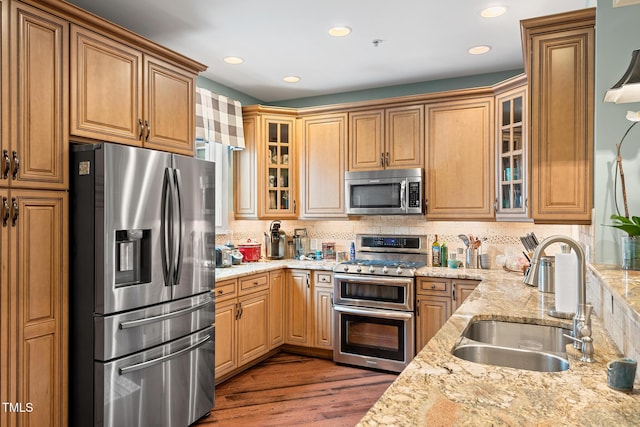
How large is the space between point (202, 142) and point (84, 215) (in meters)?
2.00

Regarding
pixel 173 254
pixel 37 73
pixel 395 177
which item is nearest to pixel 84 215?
pixel 173 254

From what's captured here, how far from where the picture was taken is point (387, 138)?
411cm

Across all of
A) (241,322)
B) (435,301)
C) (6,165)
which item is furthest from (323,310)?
(6,165)

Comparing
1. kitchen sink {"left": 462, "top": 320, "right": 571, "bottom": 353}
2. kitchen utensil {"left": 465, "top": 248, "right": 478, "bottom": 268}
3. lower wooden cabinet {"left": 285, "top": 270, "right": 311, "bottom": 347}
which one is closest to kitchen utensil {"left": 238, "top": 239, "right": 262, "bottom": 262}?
lower wooden cabinet {"left": 285, "top": 270, "right": 311, "bottom": 347}

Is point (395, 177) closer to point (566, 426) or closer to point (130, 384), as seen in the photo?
point (130, 384)

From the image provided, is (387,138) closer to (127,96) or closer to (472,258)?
(472,258)

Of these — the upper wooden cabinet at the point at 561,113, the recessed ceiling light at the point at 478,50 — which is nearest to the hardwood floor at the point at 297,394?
the upper wooden cabinet at the point at 561,113

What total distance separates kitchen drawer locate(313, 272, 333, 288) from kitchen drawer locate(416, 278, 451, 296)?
2.71 ft

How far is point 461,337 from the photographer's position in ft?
5.56

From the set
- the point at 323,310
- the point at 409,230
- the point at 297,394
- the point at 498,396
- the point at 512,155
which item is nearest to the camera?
the point at 498,396

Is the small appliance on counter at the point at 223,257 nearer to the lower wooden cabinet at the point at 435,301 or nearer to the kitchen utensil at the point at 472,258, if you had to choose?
the lower wooden cabinet at the point at 435,301

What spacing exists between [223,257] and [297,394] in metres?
1.35

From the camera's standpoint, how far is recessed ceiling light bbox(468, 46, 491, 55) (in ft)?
11.0

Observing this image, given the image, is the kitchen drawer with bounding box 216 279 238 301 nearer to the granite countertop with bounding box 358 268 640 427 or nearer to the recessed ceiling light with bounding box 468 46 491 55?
the granite countertop with bounding box 358 268 640 427
